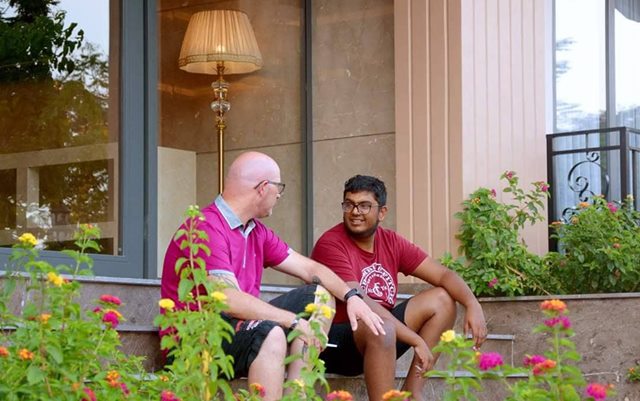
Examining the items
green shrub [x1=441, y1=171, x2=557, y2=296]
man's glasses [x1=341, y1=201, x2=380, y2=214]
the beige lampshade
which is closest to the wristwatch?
man's glasses [x1=341, y1=201, x2=380, y2=214]

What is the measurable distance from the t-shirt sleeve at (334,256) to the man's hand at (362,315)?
45 centimetres

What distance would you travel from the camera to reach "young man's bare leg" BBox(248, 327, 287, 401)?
353cm

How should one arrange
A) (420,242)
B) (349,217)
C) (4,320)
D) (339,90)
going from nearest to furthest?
1. (4,320)
2. (349,217)
3. (420,242)
4. (339,90)

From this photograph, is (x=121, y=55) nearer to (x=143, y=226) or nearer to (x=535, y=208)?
(x=143, y=226)

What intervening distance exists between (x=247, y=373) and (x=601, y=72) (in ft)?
15.8

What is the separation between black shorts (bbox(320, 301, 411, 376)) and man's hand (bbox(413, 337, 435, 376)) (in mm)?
201

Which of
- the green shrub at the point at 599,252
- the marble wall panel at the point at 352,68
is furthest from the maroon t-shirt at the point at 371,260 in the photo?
the marble wall panel at the point at 352,68

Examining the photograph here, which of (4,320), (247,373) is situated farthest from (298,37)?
(4,320)

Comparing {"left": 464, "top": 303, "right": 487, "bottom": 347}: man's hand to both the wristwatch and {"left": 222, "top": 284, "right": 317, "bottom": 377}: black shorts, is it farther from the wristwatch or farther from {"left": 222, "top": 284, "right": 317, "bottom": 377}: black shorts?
{"left": 222, "top": 284, "right": 317, "bottom": 377}: black shorts

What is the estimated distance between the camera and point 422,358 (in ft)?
14.3

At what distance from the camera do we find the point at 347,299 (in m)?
4.18

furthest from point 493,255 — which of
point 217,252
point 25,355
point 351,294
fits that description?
point 25,355

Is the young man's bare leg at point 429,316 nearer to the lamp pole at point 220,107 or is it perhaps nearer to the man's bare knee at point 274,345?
the man's bare knee at point 274,345

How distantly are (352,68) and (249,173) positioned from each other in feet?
7.90
